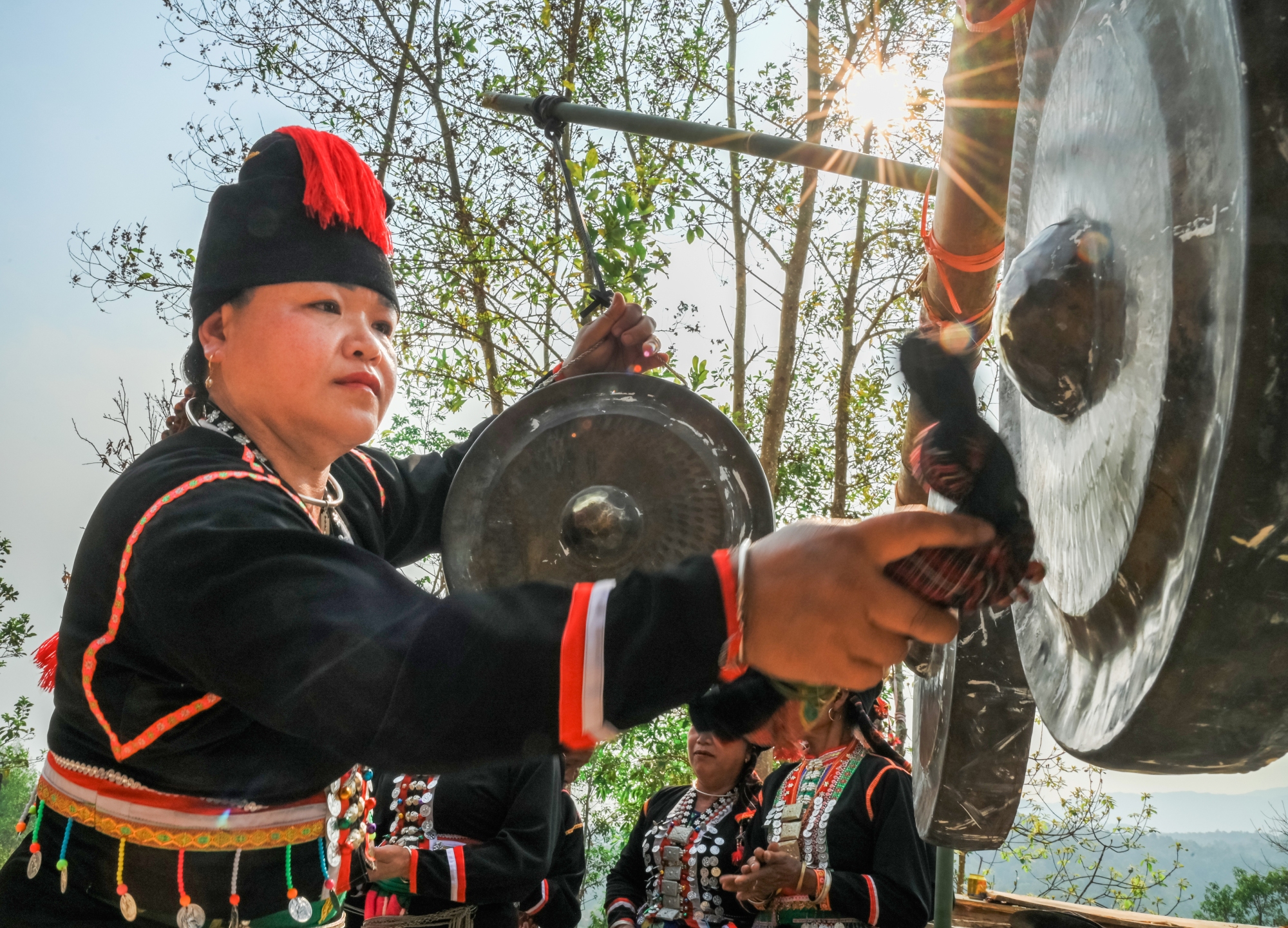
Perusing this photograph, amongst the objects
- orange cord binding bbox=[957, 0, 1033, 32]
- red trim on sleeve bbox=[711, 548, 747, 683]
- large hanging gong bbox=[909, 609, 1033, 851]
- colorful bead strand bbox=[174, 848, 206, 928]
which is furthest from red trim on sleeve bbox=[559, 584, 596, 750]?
orange cord binding bbox=[957, 0, 1033, 32]

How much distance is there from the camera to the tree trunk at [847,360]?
863cm

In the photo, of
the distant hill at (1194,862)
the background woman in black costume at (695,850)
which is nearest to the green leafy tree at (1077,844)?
the distant hill at (1194,862)

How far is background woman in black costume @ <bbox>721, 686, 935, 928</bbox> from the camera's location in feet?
10.3

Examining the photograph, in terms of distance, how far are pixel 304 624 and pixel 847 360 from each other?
27.7 feet

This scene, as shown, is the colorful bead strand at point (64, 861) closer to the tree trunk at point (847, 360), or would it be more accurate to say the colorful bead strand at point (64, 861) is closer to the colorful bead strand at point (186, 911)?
the colorful bead strand at point (186, 911)

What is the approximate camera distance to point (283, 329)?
1.57 meters

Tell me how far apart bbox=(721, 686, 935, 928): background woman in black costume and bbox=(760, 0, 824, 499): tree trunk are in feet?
12.9

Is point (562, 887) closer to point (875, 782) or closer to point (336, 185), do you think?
point (875, 782)

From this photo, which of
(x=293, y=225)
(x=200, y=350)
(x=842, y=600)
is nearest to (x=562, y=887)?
(x=200, y=350)

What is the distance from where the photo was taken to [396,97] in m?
8.48

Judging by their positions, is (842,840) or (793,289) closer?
(842,840)

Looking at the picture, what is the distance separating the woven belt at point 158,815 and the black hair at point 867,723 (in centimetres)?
265

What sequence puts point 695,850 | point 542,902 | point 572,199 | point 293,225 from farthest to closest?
point 542,902 → point 695,850 → point 572,199 → point 293,225

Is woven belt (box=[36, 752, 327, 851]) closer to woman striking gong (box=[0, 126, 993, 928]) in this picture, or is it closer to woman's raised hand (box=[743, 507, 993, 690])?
woman striking gong (box=[0, 126, 993, 928])
